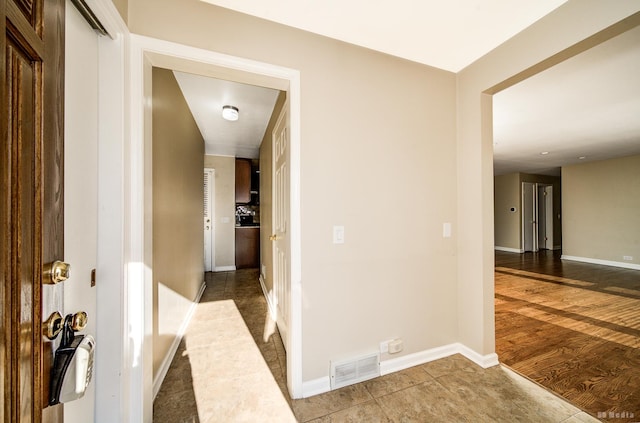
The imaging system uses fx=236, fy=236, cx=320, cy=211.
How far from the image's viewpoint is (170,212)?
2.03m

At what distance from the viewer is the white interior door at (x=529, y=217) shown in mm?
7484

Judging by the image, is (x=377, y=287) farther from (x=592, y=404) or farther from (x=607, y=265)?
(x=607, y=265)

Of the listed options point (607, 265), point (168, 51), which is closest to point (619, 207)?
point (607, 265)

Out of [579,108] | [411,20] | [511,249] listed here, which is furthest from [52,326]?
[511,249]

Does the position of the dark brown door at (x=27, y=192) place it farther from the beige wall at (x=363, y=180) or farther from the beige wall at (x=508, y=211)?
the beige wall at (x=508, y=211)

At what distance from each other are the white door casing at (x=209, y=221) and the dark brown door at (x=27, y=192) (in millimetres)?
4567

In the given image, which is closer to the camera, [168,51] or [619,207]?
[168,51]

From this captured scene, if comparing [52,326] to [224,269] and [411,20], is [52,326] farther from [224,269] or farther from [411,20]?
[224,269]

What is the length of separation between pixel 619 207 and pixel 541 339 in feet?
19.9

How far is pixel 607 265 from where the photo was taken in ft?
18.8

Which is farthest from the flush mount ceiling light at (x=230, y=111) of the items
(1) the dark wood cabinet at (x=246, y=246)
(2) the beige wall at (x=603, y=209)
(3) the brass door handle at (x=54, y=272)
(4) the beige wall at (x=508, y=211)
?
(4) the beige wall at (x=508, y=211)

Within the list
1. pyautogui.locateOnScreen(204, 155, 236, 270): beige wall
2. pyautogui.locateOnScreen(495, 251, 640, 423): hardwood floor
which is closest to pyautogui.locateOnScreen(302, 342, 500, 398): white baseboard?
pyautogui.locateOnScreen(495, 251, 640, 423): hardwood floor

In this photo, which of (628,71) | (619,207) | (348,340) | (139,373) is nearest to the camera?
(139,373)

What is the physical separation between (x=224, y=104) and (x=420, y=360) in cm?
322
